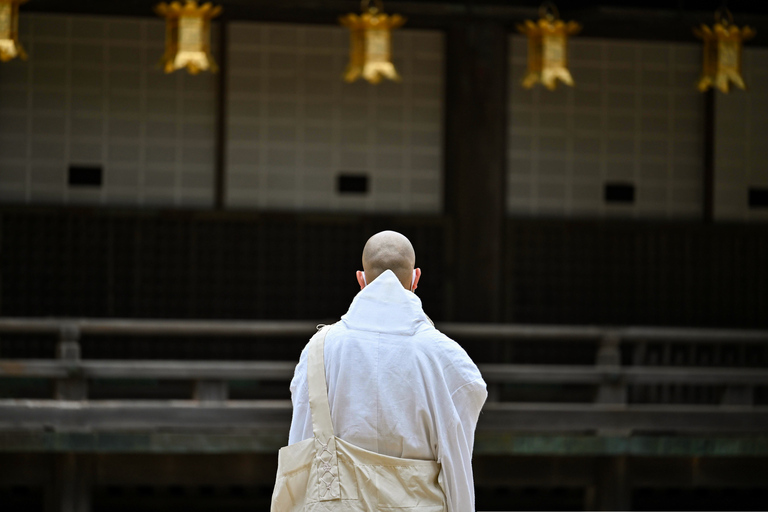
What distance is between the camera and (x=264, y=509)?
8.13 metres

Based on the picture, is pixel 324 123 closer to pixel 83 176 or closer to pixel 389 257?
pixel 83 176

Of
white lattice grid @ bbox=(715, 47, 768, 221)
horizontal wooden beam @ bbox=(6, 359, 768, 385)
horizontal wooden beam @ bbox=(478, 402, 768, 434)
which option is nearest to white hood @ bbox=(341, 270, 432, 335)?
horizontal wooden beam @ bbox=(6, 359, 768, 385)

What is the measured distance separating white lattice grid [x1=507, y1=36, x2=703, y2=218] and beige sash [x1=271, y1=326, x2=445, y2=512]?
6.71 metres

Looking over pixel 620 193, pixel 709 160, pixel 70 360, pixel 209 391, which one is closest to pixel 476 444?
pixel 209 391

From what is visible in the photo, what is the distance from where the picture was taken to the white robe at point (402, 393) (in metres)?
2.83

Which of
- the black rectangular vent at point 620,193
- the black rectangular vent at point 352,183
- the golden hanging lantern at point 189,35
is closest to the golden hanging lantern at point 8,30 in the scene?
the golden hanging lantern at point 189,35

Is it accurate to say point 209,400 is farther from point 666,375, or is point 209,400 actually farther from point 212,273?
point 666,375

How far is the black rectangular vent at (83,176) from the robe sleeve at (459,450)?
6888 millimetres

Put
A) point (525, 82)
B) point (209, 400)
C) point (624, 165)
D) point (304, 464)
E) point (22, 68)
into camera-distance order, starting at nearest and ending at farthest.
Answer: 1. point (304, 464)
2. point (209, 400)
3. point (525, 82)
4. point (22, 68)
5. point (624, 165)

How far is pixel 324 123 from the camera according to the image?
30.2 ft

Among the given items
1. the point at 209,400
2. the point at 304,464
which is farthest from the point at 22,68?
the point at 304,464

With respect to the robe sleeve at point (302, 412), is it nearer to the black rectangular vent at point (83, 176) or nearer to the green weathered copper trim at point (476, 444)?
→ the green weathered copper trim at point (476, 444)

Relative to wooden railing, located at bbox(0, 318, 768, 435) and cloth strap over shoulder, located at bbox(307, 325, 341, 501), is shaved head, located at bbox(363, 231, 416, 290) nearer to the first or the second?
cloth strap over shoulder, located at bbox(307, 325, 341, 501)

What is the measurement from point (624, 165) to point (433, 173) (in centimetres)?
190
